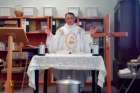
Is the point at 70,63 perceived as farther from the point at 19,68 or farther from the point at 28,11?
the point at 28,11

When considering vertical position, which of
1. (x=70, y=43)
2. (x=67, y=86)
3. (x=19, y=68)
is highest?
(x=70, y=43)

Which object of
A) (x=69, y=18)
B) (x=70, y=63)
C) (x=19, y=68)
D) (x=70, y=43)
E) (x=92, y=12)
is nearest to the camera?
(x=70, y=63)

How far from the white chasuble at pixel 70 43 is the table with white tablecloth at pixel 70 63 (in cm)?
70

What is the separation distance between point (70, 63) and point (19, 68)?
2327mm

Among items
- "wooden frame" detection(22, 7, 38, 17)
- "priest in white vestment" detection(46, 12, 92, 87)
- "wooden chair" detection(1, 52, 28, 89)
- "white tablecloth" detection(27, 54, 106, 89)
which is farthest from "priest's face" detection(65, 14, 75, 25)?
"wooden frame" detection(22, 7, 38, 17)

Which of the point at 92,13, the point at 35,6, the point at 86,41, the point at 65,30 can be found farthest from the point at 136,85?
the point at 35,6

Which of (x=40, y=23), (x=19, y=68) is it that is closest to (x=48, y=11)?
(x=40, y=23)

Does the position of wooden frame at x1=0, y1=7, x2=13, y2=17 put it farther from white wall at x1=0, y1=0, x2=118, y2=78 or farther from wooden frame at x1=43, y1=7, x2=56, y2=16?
wooden frame at x1=43, y1=7, x2=56, y2=16

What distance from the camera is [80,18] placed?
24.5ft

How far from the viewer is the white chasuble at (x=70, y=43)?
536 cm

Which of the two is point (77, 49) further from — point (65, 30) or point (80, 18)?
point (80, 18)

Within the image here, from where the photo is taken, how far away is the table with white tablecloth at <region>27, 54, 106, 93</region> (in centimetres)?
455

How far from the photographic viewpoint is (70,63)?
458 cm

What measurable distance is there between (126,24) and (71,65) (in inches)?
83.1
